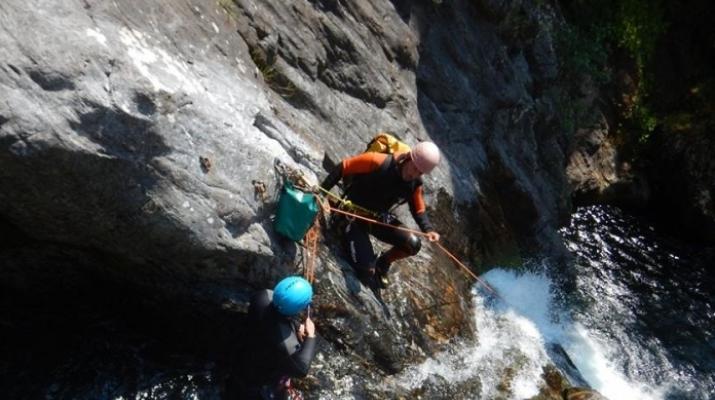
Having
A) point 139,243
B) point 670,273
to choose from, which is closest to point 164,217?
point 139,243

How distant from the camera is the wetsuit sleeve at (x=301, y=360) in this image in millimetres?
6598

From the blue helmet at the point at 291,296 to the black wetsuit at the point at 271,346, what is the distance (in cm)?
12

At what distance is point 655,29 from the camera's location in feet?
61.1

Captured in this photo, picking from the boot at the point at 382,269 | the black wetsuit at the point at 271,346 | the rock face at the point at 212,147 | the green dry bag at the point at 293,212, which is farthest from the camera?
the boot at the point at 382,269

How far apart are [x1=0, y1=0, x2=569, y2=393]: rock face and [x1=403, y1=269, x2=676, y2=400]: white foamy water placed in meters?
0.39

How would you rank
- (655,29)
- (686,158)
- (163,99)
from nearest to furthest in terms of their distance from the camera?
(163,99)
(686,158)
(655,29)

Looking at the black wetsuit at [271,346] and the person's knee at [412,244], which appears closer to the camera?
the black wetsuit at [271,346]

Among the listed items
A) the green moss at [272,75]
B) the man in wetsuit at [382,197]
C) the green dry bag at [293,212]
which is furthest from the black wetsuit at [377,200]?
the green moss at [272,75]

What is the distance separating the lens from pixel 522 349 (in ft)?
34.4

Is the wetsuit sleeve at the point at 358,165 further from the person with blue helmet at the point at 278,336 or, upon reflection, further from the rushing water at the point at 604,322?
the rushing water at the point at 604,322

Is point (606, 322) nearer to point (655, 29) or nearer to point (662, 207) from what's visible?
point (662, 207)

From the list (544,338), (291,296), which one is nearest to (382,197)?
(291,296)

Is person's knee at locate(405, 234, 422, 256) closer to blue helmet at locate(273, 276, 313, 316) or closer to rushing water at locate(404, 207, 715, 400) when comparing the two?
rushing water at locate(404, 207, 715, 400)

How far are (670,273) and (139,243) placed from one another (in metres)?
13.1
